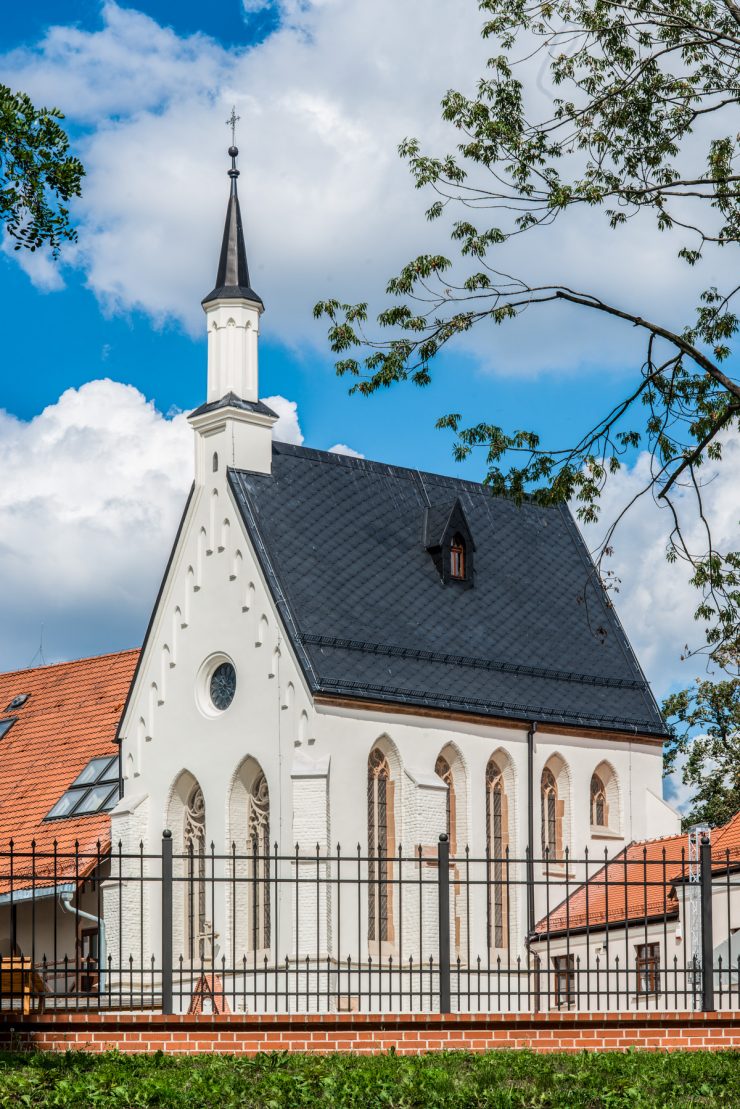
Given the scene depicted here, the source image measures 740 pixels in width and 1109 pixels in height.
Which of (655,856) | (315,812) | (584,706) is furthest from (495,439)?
(584,706)

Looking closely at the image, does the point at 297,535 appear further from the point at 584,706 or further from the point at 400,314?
the point at 400,314

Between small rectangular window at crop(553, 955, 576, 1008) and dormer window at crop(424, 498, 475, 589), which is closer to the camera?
small rectangular window at crop(553, 955, 576, 1008)

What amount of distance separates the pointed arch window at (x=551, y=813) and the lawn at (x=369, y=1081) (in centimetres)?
1981

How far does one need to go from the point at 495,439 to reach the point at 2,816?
22.2 meters

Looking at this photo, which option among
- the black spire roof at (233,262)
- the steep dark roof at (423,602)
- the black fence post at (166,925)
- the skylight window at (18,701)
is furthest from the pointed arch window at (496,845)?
the black fence post at (166,925)

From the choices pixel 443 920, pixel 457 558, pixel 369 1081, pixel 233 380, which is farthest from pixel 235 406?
pixel 369 1081

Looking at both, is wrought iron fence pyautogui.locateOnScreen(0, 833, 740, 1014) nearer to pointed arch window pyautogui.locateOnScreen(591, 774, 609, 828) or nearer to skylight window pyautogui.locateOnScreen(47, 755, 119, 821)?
pointed arch window pyautogui.locateOnScreen(591, 774, 609, 828)

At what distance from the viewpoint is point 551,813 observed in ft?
122

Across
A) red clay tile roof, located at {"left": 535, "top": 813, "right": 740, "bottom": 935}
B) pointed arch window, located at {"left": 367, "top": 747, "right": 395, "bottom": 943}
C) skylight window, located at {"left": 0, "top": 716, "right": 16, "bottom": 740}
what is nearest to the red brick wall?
red clay tile roof, located at {"left": 535, "top": 813, "right": 740, "bottom": 935}

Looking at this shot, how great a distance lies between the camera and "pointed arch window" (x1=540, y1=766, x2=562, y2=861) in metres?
37.0

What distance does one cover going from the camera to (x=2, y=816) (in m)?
39.9

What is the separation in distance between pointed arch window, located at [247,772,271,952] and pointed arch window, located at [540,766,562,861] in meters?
6.14

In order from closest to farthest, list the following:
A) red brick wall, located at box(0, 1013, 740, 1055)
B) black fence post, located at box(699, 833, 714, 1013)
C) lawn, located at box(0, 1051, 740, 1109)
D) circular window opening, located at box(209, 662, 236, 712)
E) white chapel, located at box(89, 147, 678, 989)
→ lawn, located at box(0, 1051, 740, 1109)
red brick wall, located at box(0, 1013, 740, 1055)
black fence post, located at box(699, 833, 714, 1013)
white chapel, located at box(89, 147, 678, 989)
circular window opening, located at box(209, 662, 236, 712)

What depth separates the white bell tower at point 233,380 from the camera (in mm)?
36688
